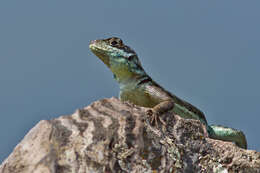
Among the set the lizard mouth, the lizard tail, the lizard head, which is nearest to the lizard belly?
the lizard head

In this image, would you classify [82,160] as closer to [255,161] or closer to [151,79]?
[255,161]

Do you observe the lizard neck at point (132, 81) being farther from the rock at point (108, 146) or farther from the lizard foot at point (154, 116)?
the lizard foot at point (154, 116)

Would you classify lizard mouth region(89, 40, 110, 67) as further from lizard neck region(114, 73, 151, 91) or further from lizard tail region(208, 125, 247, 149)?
lizard tail region(208, 125, 247, 149)

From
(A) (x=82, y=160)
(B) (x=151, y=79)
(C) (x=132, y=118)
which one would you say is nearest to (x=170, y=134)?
(C) (x=132, y=118)

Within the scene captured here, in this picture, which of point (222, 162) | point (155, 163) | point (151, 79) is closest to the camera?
point (155, 163)

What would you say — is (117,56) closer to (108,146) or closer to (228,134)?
(228,134)

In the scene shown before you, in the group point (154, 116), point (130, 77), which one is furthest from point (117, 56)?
point (154, 116)
